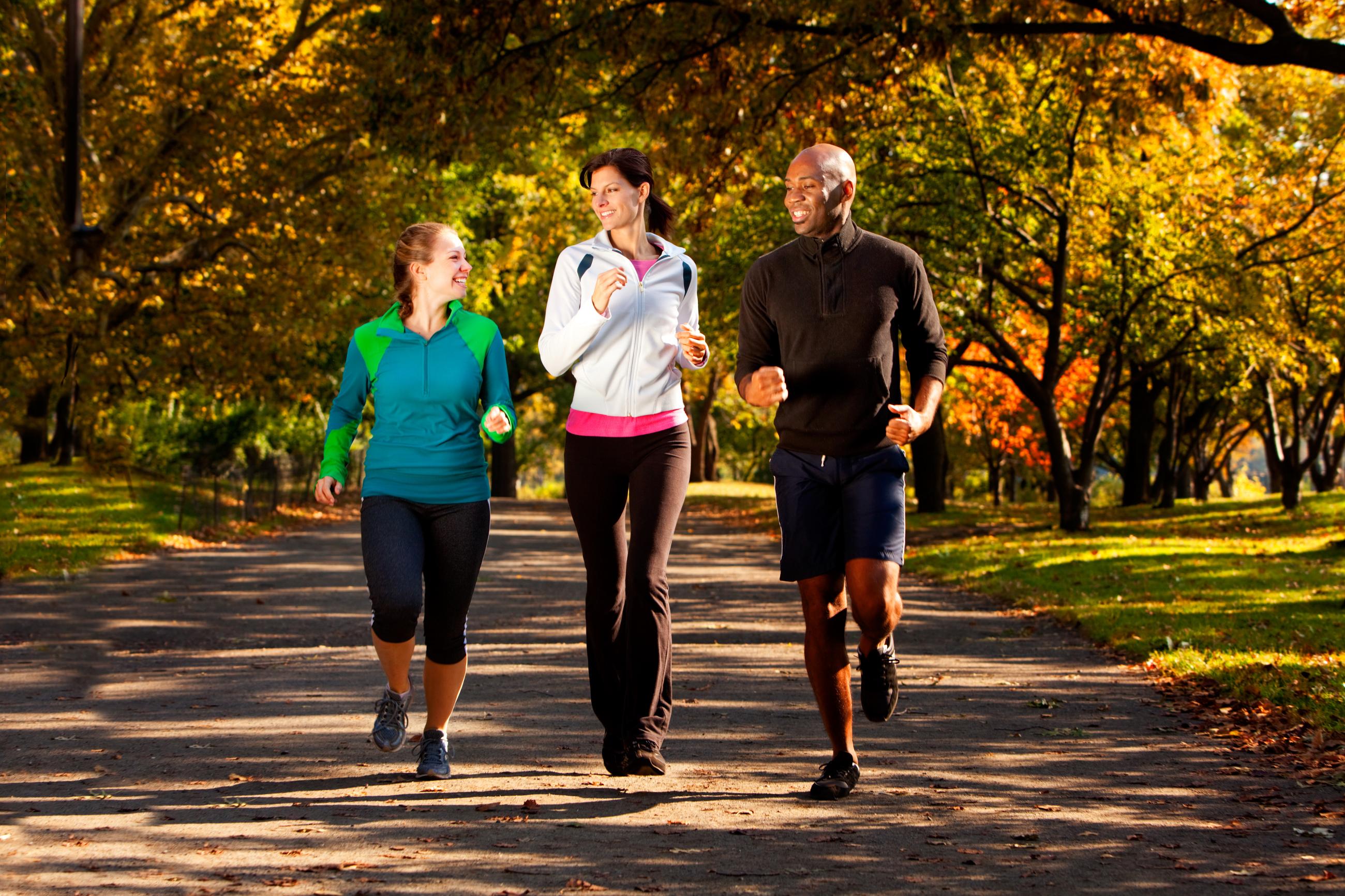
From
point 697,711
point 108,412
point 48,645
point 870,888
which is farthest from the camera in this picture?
point 108,412

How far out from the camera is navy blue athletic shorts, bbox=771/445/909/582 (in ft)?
16.3

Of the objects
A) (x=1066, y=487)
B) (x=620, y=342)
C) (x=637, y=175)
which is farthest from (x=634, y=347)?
(x=1066, y=487)

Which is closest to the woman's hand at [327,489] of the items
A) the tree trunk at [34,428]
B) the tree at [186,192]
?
the tree at [186,192]

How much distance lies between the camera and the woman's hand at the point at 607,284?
16.5 feet

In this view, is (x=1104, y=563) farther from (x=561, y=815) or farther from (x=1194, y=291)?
(x=561, y=815)

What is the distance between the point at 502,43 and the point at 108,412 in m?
19.3

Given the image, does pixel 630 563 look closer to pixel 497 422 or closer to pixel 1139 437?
pixel 497 422

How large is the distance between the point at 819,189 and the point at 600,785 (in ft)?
7.65

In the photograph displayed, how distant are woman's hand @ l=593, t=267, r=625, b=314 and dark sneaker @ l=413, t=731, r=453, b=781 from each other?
5.84ft

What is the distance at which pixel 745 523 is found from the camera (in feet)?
88.0

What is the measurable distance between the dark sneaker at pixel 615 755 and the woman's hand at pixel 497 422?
1.30 metres

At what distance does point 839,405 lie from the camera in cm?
503

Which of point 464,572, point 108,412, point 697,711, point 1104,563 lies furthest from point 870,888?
point 108,412

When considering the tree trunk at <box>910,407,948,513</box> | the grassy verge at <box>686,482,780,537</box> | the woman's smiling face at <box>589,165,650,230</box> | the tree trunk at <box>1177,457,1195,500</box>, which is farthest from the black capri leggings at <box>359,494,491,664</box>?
the tree trunk at <box>1177,457,1195,500</box>
